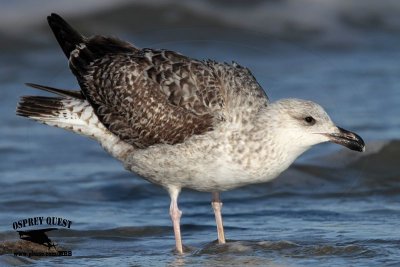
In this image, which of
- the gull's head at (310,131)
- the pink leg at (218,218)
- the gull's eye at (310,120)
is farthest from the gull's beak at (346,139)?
the pink leg at (218,218)

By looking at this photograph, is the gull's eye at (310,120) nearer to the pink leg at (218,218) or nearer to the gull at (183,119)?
the gull at (183,119)

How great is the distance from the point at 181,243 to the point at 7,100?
22.5 feet

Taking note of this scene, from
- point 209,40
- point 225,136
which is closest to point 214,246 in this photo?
point 225,136

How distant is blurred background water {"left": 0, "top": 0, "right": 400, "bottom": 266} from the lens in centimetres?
999

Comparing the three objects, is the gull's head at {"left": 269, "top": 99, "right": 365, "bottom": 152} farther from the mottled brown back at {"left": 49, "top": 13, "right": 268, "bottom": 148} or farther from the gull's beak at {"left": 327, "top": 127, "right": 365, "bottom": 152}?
the mottled brown back at {"left": 49, "top": 13, "right": 268, "bottom": 148}

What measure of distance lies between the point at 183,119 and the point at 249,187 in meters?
2.84

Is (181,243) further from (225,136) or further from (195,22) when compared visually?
(195,22)

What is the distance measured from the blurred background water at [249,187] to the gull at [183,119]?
743 millimetres

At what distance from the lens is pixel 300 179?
1269cm

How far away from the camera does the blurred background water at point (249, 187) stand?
999 centimetres

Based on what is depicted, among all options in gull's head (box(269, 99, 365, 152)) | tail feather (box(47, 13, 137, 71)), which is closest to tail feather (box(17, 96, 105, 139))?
tail feather (box(47, 13, 137, 71))

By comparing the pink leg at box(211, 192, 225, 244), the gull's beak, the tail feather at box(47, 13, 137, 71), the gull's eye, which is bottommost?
the pink leg at box(211, 192, 225, 244)

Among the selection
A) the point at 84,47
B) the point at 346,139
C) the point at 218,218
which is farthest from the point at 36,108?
the point at 346,139

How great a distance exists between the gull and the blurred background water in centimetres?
74
